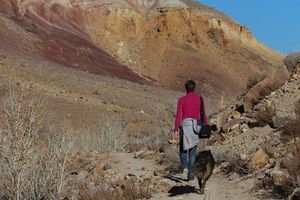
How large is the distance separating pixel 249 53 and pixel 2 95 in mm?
54303

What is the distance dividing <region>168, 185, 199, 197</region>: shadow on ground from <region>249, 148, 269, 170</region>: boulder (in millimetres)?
1215

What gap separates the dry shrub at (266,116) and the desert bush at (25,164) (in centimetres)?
489

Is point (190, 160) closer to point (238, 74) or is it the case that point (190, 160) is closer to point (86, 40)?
point (86, 40)

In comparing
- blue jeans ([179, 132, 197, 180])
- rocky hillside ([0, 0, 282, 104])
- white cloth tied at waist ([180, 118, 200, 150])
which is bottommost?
blue jeans ([179, 132, 197, 180])

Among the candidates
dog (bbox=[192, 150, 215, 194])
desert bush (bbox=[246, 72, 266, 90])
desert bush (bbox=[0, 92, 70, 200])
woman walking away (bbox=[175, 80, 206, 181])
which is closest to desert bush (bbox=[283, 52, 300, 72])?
desert bush (bbox=[246, 72, 266, 90])

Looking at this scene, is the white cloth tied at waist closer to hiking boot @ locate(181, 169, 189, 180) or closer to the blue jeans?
the blue jeans

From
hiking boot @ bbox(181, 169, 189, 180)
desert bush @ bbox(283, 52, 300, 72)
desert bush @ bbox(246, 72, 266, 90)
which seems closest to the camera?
hiking boot @ bbox(181, 169, 189, 180)

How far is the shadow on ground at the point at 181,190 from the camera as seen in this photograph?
949 centimetres

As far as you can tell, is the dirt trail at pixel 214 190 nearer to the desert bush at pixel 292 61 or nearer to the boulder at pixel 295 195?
the boulder at pixel 295 195

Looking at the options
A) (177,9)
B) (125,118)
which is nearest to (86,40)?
(177,9)

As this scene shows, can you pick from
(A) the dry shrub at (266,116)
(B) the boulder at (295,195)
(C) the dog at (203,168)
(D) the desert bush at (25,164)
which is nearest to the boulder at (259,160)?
(C) the dog at (203,168)

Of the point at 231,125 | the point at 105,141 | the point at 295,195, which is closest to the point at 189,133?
the point at 295,195

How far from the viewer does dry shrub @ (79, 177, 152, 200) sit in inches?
376

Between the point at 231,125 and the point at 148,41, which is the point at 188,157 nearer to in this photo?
the point at 231,125
